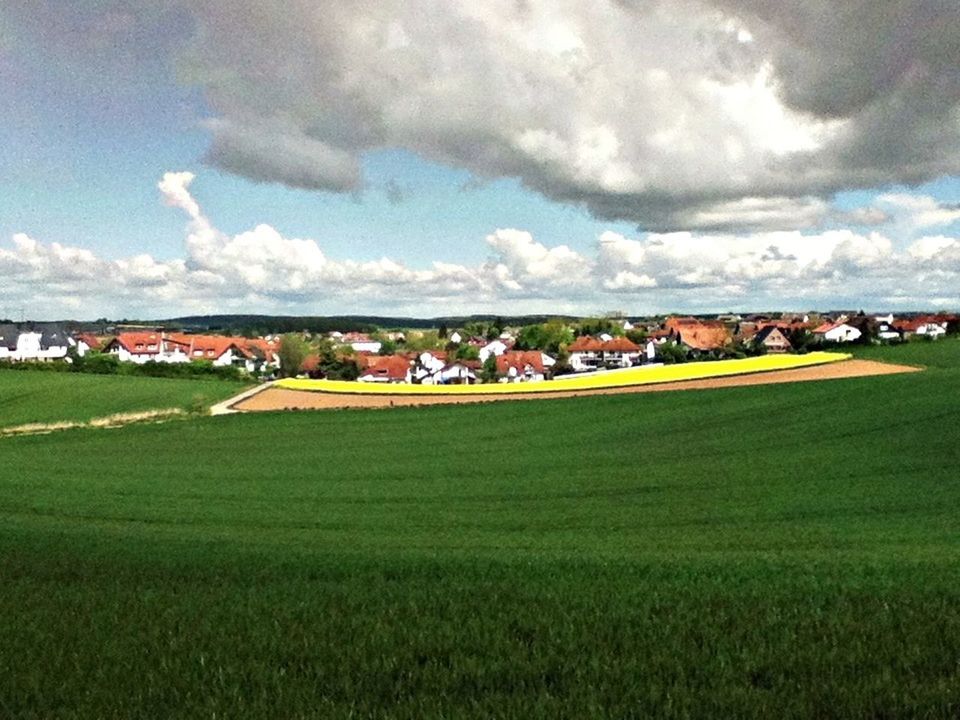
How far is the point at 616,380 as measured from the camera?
66.4 m

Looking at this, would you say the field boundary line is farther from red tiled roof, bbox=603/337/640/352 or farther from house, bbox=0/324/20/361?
house, bbox=0/324/20/361

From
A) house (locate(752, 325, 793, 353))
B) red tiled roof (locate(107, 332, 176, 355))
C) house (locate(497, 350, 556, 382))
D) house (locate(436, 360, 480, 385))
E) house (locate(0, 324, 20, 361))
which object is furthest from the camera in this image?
red tiled roof (locate(107, 332, 176, 355))

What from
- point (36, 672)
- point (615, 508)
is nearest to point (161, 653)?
point (36, 672)

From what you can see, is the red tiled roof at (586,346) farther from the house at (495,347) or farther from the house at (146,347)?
the house at (146,347)

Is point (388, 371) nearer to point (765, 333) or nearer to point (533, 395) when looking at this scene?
point (765, 333)

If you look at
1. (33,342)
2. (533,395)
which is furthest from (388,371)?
(33,342)

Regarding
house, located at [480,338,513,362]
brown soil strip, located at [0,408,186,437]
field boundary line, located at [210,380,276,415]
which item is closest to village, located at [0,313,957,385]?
house, located at [480,338,513,362]

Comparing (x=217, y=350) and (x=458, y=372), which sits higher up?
(x=217, y=350)

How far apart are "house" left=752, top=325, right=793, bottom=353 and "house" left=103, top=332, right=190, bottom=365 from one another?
4137 inches

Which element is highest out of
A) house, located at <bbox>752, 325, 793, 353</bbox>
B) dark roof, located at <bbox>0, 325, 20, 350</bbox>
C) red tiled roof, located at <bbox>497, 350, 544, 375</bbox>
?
dark roof, located at <bbox>0, 325, 20, 350</bbox>

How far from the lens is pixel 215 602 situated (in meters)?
7.82

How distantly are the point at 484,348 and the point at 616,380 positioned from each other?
104340 millimetres

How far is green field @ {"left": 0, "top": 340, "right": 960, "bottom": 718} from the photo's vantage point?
478cm

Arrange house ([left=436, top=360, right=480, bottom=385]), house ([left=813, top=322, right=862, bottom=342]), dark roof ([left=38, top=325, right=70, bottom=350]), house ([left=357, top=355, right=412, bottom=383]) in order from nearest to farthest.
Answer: house ([left=357, top=355, right=412, bottom=383]) → house ([left=436, top=360, right=480, bottom=385]) → house ([left=813, top=322, right=862, bottom=342]) → dark roof ([left=38, top=325, right=70, bottom=350])
